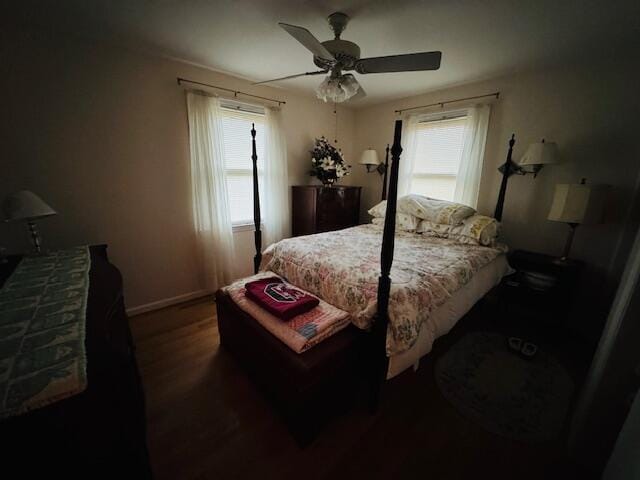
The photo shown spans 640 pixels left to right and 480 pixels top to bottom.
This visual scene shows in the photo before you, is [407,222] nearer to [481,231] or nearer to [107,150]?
[481,231]

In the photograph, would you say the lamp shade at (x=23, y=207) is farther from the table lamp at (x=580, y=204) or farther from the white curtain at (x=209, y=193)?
the table lamp at (x=580, y=204)

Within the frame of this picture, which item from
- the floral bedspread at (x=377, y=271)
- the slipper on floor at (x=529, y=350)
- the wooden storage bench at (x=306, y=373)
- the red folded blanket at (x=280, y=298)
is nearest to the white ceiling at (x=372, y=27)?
the floral bedspread at (x=377, y=271)

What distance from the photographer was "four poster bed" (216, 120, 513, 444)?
1.30 metres

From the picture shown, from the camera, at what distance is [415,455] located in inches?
51.2

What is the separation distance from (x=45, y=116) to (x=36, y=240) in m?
1.04

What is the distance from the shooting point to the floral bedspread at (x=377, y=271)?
1454 mm

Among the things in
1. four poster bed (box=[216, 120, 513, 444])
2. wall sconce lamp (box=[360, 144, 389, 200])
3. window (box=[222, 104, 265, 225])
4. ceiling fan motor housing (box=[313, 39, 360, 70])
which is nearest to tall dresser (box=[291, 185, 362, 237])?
wall sconce lamp (box=[360, 144, 389, 200])

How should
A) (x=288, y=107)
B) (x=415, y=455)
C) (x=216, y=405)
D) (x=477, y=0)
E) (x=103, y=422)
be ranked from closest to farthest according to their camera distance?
1. (x=103, y=422)
2. (x=415, y=455)
3. (x=477, y=0)
4. (x=216, y=405)
5. (x=288, y=107)

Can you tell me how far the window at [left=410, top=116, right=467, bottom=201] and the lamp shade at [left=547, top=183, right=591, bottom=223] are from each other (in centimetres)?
112

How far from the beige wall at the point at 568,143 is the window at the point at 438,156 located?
1.02ft

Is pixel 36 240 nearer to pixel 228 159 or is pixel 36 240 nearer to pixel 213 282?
pixel 213 282

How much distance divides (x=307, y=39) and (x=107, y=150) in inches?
80.6

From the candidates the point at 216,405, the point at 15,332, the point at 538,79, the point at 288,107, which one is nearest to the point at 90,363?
the point at 15,332

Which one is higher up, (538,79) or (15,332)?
(538,79)
